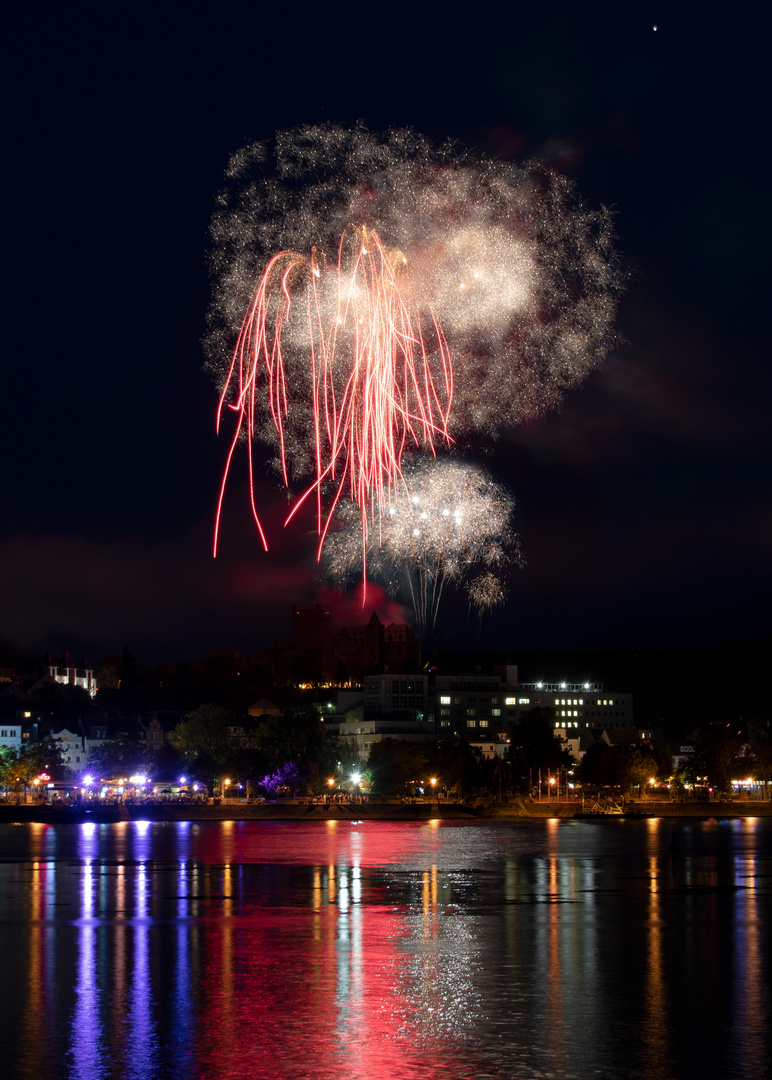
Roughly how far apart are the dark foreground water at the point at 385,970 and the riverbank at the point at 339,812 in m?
55.1

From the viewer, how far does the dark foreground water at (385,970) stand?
662 inches

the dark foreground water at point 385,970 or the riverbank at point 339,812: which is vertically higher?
the dark foreground water at point 385,970

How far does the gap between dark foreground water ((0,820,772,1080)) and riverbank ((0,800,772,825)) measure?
55112mm

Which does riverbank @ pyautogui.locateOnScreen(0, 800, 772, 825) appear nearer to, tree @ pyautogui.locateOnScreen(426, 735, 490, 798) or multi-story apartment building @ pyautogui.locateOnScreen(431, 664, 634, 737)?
tree @ pyautogui.locateOnScreen(426, 735, 490, 798)

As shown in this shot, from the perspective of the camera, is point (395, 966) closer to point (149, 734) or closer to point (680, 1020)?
point (680, 1020)

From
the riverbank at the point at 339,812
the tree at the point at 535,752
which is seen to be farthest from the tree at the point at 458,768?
the riverbank at the point at 339,812

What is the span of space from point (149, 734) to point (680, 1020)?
446 ft

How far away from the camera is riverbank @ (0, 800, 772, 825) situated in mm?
104562

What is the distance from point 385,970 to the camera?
2325 cm

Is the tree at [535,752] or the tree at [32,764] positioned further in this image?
the tree at [535,752]

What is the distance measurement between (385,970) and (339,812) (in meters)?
88.0

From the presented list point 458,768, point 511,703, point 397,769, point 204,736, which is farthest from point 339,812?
point 511,703

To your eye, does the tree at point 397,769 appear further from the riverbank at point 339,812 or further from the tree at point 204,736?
the tree at point 204,736

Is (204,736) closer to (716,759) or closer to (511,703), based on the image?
(511,703)
